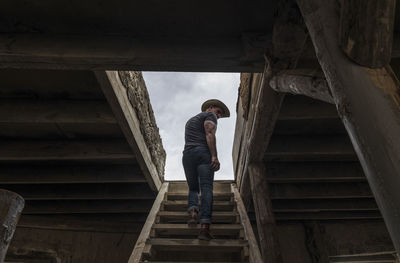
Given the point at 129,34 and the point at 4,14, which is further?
the point at 129,34

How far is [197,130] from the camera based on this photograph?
417cm

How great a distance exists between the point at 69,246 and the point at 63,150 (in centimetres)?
334

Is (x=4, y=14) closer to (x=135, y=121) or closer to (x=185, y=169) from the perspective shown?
(x=135, y=121)

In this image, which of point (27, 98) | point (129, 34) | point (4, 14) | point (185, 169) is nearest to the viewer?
point (4, 14)

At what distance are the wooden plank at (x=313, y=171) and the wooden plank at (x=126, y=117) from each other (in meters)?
2.32

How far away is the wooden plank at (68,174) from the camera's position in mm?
5043

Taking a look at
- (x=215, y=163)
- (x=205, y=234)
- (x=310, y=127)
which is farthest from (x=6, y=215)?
(x=310, y=127)

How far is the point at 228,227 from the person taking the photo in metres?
3.79

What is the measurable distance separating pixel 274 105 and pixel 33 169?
4737 mm

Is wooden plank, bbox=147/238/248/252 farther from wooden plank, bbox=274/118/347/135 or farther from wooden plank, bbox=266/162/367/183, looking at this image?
wooden plank, bbox=266/162/367/183

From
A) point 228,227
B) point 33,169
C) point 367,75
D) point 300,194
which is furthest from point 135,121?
point 300,194

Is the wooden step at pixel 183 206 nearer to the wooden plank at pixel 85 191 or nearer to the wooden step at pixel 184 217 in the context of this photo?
the wooden step at pixel 184 217

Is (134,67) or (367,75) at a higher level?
(134,67)

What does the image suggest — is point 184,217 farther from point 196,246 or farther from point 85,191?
point 85,191
